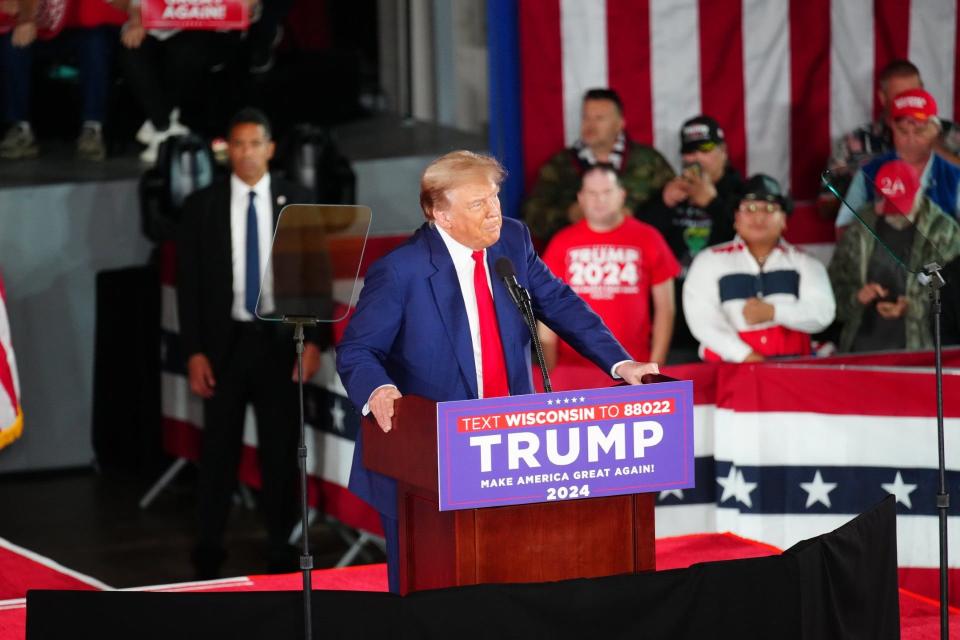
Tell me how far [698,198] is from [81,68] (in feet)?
13.0

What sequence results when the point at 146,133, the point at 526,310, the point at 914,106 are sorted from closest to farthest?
the point at 526,310 < the point at 914,106 < the point at 146,133

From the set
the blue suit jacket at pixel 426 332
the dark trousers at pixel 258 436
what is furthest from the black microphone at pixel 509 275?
the dark trousers at pixel 258 436

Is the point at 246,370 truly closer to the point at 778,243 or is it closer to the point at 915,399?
the point at 778,243

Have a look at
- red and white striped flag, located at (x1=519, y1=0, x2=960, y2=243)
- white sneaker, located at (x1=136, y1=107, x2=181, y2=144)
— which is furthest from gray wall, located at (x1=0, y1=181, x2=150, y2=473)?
red and white striped flag, located at (x1=519, y1=0, x2=960, y2=243)

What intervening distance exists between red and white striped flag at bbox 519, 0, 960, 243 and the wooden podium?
176 inches

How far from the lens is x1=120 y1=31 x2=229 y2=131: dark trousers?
9.20 meters

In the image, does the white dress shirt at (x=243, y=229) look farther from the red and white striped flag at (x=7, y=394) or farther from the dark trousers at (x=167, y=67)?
the dark trousers at (x=167, y=67)

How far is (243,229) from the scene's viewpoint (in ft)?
23.2

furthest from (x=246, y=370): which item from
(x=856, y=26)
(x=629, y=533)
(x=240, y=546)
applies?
(x=856, y=26)

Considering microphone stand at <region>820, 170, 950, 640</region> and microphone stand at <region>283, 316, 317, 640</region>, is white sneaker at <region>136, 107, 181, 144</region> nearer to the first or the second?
microphone stand at <region>283, 316, 317, 640</region>

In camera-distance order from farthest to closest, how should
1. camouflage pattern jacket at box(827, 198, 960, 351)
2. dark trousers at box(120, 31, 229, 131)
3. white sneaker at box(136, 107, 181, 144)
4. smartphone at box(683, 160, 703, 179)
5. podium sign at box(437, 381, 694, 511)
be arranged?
white sneaker at box(136, 107, 181, 144) → dark trousers at box(120, 31, 229, 131) → smartphone at box(683, 160, 703, 179) → camouflage pattern jacket at box(827, 198, 960, 351) → podium sign at box(437, 381, 694, 511)

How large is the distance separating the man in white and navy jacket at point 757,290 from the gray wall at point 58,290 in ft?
11.5

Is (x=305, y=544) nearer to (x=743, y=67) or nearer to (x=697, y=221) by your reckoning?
(x=697, y=221)

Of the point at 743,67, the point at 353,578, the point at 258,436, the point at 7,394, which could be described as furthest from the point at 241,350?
the point at 743,67
